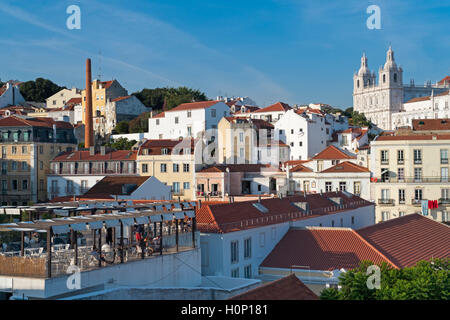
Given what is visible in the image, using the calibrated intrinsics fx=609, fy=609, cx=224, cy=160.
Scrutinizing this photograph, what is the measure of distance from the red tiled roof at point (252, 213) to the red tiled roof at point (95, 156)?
31.5 metres

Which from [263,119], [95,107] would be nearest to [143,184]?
[263,119]

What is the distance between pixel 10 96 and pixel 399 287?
107525 millimetres

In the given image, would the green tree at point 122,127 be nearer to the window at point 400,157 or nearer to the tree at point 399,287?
the window at point 400,157

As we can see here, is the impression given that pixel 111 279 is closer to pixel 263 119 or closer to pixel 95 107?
pixel 263 119

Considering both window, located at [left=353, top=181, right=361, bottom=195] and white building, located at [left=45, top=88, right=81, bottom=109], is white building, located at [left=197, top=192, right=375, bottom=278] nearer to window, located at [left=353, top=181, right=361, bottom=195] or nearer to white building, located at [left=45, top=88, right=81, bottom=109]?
window, located at [left=353, top=181, right=361, bottom=195]

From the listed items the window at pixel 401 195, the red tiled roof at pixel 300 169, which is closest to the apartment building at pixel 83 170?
the red tiled roof at pixel 300 169

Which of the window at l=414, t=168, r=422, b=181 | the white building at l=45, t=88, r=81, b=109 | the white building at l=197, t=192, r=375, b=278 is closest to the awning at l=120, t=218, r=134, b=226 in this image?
the white building at l=197, t=192, r=375, b=278

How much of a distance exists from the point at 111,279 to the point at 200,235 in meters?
9.55

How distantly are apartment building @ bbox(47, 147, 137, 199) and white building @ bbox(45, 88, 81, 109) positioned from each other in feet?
177

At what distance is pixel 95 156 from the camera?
72000mm

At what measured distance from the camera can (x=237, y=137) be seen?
83.1 meters

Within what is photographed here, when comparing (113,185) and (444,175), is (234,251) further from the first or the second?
(444,175)

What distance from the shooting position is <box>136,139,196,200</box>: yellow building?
2803 inches
